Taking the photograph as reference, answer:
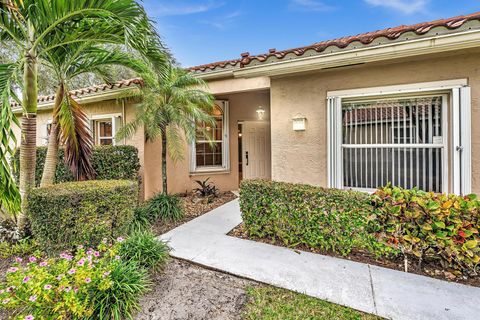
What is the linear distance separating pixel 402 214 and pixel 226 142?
22.0 feet

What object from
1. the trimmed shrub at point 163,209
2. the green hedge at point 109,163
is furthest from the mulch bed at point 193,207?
the green hedge at point 109,163

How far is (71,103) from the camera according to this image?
5168 millimetres

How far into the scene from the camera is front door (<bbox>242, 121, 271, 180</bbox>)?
33.6 feet

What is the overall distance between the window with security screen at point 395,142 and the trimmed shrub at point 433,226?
127 centimetres

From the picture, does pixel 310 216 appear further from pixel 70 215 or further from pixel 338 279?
pixel 70 215

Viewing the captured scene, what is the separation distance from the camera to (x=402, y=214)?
3.74m

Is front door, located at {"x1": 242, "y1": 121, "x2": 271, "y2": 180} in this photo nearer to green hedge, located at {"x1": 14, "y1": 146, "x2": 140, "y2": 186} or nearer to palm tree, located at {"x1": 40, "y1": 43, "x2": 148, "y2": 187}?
green hedge, located at {"x1": 14, "y1": 146, "x2": 140, "y2": 186}

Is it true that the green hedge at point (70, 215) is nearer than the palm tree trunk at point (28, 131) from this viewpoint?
Yes

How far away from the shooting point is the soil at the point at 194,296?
113 inches

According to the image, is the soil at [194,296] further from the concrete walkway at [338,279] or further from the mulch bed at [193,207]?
the mulch bed at [193,207]

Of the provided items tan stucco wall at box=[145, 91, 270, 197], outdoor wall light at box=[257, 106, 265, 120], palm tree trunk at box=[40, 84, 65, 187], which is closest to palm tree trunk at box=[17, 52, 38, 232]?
palm tree trunk at box=[40, 84, 65, 187]

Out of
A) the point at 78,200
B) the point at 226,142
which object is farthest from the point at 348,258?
the point at 226,142

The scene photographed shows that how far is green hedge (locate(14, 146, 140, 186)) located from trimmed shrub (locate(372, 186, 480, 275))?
651 cm

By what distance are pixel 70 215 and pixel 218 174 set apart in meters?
5.98
